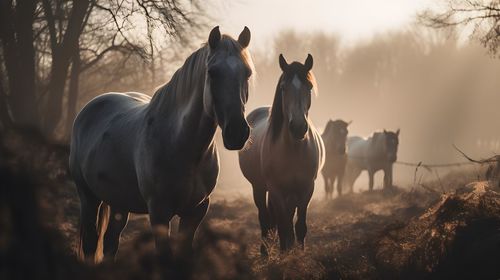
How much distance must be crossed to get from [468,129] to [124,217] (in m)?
53.0

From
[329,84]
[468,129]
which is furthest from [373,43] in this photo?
[468,129]

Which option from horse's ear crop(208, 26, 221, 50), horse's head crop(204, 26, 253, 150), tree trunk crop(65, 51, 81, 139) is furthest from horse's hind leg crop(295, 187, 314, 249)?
tree trunk crop(65, 51, 81, 139)

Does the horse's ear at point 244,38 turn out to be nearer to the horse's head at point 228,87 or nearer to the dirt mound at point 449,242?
the horse's head at point 228,87

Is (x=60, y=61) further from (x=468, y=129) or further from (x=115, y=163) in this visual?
(x=468, y=129)

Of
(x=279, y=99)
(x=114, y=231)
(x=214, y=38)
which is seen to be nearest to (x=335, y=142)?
(x=279, y=99)

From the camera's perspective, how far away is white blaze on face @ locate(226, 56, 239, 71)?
3.98 metres

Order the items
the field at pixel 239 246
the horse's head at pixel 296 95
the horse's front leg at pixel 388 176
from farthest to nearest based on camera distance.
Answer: the horse's front leg at pixel 388 176 → the horse's head at pixel 296 95 → the field at pixel 239 246

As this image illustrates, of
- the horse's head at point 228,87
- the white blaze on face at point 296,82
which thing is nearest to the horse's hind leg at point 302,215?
the white blaze on face at point 296,82

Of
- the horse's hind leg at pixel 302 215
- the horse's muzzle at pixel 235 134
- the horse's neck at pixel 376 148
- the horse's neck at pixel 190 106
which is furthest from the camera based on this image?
the horse's neck at pixel 376 148

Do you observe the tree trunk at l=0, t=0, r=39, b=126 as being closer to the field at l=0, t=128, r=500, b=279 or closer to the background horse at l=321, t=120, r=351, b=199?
the field at l=0, t=128, r=500, b=279

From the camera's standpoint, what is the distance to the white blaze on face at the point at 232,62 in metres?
3.98

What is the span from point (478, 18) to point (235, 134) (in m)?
12.6

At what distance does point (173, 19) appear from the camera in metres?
13.8

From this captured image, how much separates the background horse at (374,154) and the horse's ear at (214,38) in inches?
571
